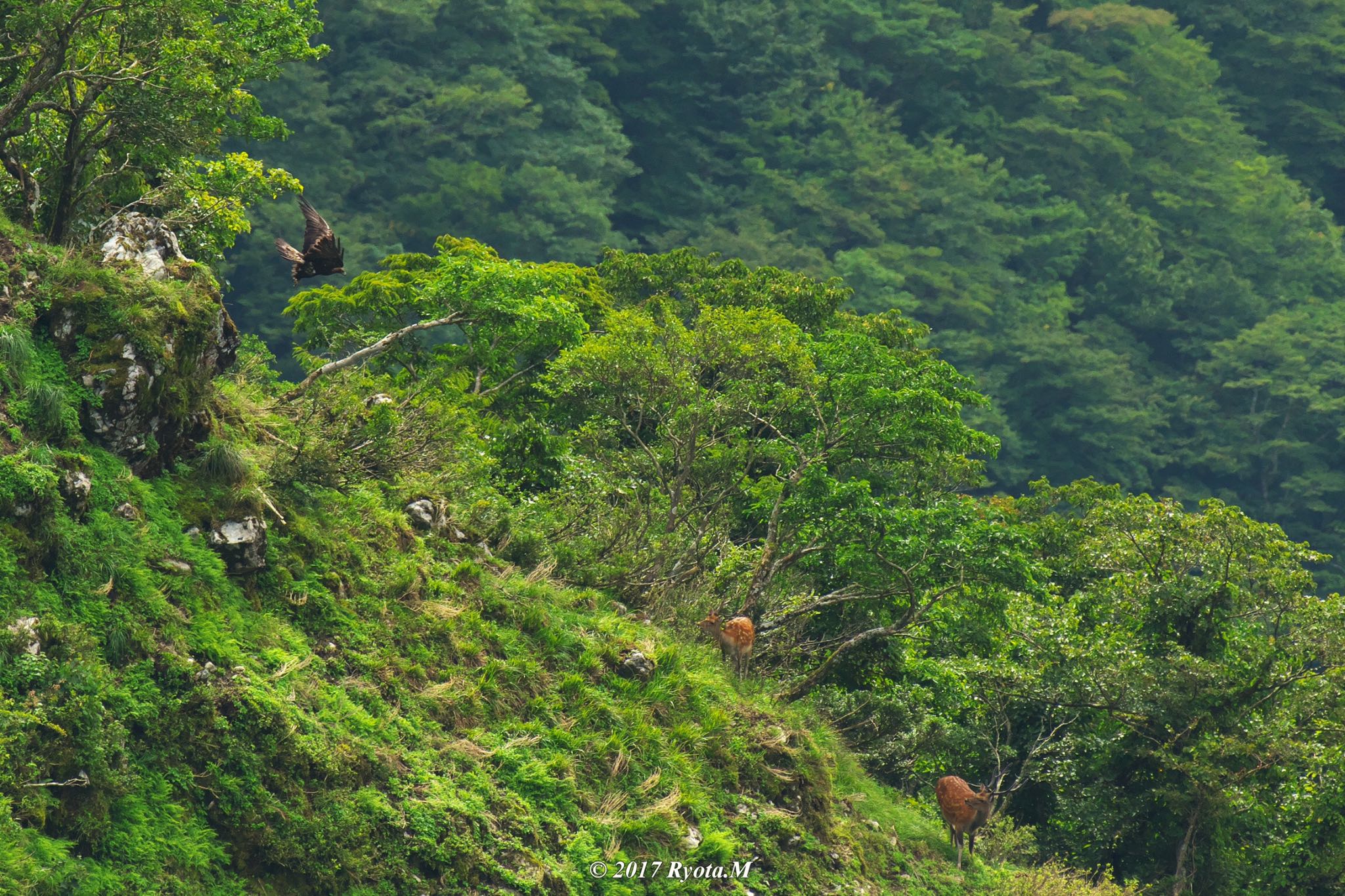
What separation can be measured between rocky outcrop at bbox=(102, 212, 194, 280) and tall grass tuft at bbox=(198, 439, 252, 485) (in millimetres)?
1441

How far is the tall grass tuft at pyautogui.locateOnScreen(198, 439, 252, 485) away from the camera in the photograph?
12.2 meters

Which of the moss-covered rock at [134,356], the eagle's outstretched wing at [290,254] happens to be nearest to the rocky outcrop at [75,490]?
the moss-covered rock at [134,356]

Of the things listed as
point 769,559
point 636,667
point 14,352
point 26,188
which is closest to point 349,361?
point 26,188

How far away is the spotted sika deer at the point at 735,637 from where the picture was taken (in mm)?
16531

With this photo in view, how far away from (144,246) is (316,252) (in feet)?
6.50

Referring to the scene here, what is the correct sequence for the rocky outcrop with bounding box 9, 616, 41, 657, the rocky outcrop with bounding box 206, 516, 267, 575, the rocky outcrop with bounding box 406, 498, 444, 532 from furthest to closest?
the rocky outcrop with bounding box 406, 498, 444, 532, the rocky outcrop with bounding box 206, 516, 267, 575, the rocky outcrop with bounding box 9, 616, 41, 657

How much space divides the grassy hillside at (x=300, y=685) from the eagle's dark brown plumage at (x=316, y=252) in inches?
44.1

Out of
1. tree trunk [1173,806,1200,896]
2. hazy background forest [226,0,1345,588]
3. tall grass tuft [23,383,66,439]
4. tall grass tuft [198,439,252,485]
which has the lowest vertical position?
hazy background forest [226,0,1345,588]

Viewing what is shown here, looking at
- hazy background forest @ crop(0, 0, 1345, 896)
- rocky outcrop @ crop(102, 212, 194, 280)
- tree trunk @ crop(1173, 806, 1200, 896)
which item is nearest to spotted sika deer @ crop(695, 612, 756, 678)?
hazy background forest @ crop(0, 0, 1345, 896)

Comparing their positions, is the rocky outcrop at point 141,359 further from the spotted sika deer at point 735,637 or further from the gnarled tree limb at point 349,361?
the spotted sika deer at point 735,637

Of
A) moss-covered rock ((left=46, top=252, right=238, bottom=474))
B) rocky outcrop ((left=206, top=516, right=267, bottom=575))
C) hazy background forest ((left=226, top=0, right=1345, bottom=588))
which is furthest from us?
hazy background forest ((left=226, top=0, right=1345, bottom=588))

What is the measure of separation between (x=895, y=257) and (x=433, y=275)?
40479 millimetres

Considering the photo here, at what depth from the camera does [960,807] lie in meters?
16.3

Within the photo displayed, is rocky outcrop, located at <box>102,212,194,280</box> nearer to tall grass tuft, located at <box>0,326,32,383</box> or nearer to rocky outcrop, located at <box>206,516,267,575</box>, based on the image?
tall grass tuft, located at <box>0,326,32,383</box>
